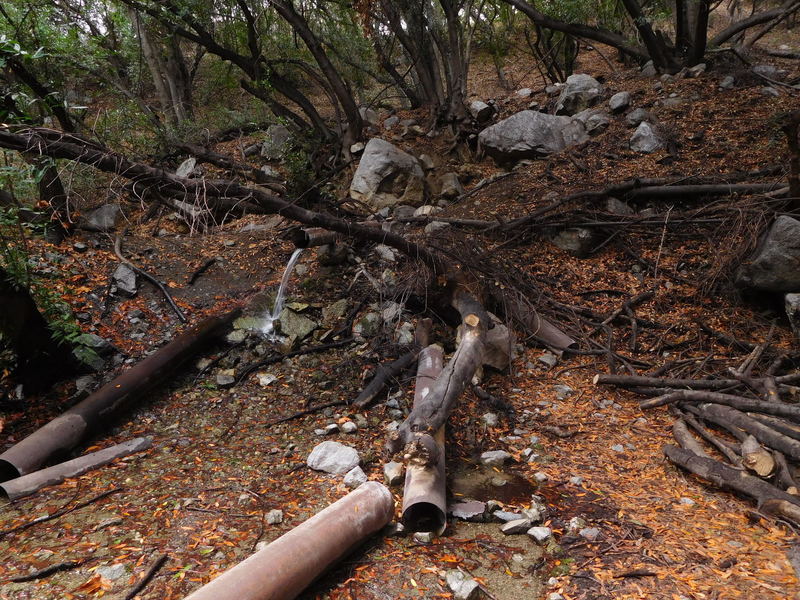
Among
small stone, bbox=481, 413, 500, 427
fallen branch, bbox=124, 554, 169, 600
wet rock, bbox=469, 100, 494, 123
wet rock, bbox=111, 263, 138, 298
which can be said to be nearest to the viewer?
fallen branch, bbox=124, 554, 169, 600

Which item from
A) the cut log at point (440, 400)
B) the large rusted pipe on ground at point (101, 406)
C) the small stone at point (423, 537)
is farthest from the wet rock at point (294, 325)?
the small stone at point (423, 537)

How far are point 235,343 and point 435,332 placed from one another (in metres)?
→ 2.38

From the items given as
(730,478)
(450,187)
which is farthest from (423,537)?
(450,187)

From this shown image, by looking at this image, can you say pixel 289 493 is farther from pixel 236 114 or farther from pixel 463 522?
pixel 236 114

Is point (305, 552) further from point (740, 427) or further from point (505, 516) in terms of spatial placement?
point (740, 427)

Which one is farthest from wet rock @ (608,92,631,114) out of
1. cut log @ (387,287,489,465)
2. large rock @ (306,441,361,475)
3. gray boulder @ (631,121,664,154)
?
large rock @ (306,441,361,475)

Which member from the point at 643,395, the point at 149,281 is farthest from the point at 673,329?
the point at 149,281

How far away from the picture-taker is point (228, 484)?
362cm

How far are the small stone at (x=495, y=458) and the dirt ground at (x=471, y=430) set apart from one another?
0.25 feet

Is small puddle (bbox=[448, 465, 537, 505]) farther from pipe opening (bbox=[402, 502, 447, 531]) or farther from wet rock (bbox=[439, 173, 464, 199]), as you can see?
wet rock (bbox=[439, 173, 464, 199])

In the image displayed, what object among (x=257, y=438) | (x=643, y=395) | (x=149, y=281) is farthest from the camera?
(x=149, y=281)

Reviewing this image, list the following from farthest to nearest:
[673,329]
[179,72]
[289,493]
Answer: [179,72] < [673,329] < [289,493]

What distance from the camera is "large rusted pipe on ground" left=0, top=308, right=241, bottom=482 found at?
12.1ft

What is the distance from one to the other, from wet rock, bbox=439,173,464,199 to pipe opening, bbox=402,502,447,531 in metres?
6.78
